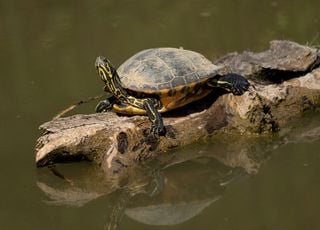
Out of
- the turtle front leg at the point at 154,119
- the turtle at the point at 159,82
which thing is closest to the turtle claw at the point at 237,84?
the turtle at the point at 159,82

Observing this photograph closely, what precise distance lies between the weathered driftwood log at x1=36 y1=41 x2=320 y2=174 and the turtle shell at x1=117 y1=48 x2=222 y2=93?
28 cm

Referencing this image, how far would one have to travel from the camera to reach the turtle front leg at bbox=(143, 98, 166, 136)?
203 inches

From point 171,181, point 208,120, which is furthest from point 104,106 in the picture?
point 171,181

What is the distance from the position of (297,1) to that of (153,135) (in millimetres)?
6257

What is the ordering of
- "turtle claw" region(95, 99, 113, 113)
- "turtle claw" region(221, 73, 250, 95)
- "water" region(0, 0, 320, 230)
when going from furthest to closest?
1. "turtle claw" region(95, 99, 113, 113)
2. "turtle claw" region(221, 73, 250, 95)
3. "water" region(0, 0, 320, 230)

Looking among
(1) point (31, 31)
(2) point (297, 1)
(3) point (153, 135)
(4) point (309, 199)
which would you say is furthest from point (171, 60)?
(2) point (297, 1)

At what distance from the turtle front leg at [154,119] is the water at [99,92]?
0.93ft

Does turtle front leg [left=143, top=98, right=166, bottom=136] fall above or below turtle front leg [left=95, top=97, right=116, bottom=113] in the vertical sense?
below

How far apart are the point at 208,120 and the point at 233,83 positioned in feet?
1.26

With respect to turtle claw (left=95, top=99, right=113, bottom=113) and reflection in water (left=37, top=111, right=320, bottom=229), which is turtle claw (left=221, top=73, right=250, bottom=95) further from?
turtle claw (left=95, top=99, right=113, bottom=113)

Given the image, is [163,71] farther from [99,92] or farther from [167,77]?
[99,92]

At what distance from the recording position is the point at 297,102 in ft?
18.9

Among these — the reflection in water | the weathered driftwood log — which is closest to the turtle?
the weathered driftwood log

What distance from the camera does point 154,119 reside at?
5176mm
